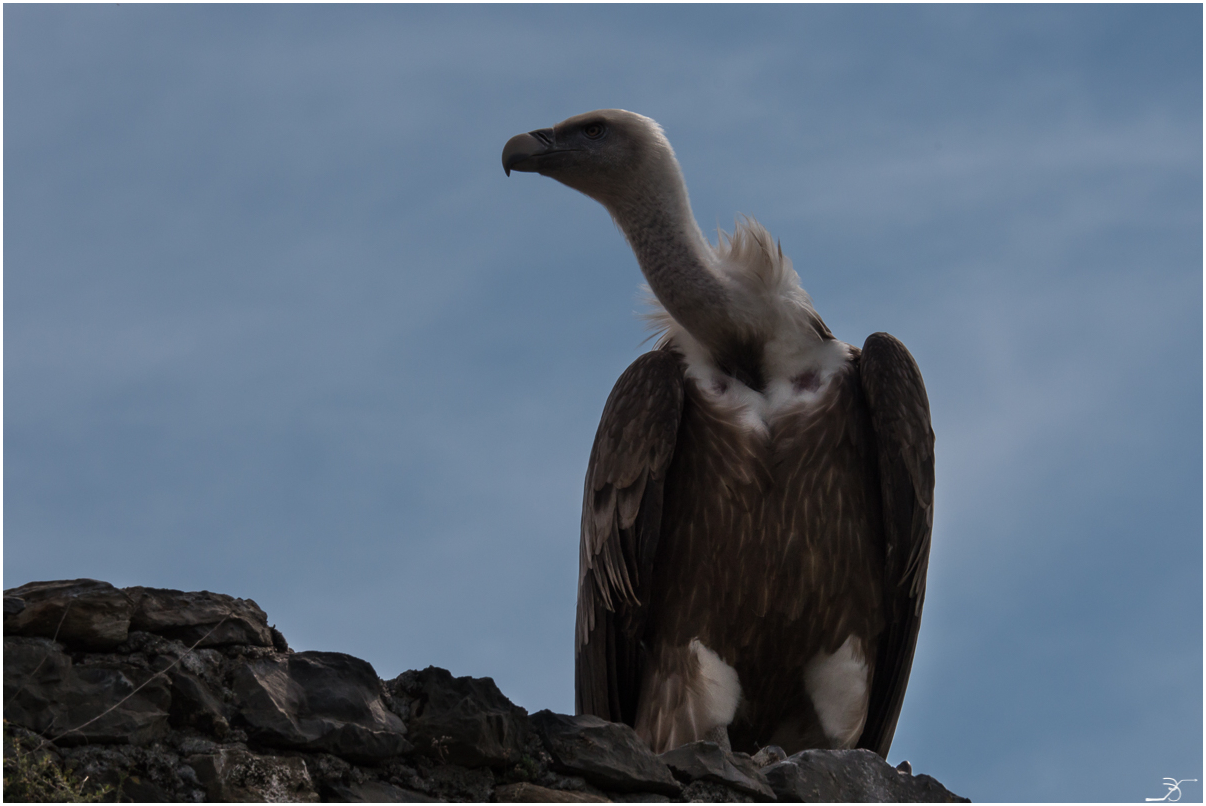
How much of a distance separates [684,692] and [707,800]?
5.60 feet

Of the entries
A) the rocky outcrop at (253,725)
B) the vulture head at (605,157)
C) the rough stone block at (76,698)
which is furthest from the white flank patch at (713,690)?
the rough stone block at (76,698)

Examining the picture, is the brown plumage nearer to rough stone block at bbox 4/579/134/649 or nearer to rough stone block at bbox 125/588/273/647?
rough stone block at bbox 125/588/273/647

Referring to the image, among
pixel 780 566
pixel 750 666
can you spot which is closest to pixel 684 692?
pixel 750 666

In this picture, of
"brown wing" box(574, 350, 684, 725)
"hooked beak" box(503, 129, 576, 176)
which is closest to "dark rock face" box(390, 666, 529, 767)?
"brown wing" box(574, 350, 684, 725)

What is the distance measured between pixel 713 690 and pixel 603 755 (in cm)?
191

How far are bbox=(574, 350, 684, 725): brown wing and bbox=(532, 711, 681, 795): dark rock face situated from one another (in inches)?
69.5

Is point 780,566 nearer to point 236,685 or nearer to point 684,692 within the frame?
point 684,692

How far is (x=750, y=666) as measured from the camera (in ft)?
21.6

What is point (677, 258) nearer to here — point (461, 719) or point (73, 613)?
point (461, 719)

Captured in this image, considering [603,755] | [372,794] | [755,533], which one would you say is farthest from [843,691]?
[372,794]

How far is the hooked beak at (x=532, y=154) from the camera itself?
295 inches

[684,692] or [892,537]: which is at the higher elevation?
[892,537]

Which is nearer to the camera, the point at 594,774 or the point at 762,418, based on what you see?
the point at 594,774

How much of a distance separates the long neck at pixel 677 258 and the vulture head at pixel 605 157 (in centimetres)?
3
